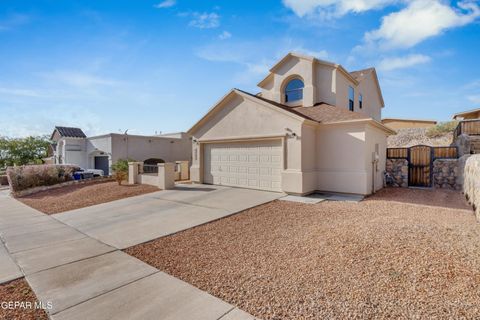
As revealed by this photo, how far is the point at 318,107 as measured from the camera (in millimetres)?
13773

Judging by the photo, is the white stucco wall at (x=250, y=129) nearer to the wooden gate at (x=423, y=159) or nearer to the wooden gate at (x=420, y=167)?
the wooden gate at (x=423, y=159)

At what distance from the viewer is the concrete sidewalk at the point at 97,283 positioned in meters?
3.12

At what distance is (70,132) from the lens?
26797mm

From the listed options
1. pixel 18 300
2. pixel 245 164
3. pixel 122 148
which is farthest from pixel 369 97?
pixel 18 300

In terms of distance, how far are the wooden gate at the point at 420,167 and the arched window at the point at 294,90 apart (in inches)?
292

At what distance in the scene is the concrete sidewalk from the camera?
312 centimetres

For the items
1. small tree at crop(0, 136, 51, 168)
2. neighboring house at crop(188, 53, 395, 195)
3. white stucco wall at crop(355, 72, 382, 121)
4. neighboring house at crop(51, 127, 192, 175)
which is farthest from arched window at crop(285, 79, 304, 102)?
small tree at crop(0, 136, 51, 168)

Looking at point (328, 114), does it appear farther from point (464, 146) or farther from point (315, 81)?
point (464, 146)

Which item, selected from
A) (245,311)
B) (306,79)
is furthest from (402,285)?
(306,79)

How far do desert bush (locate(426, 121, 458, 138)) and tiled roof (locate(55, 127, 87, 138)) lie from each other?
122 feet

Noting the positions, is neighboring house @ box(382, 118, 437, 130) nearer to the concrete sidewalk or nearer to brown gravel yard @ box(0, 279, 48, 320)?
the concrete sidewalk

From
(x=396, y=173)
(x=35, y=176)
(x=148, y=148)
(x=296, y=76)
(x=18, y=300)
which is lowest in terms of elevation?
(x=18, y=300)

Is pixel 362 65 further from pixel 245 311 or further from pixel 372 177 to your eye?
pixel 245 311

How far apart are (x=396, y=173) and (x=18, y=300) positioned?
16.4m
